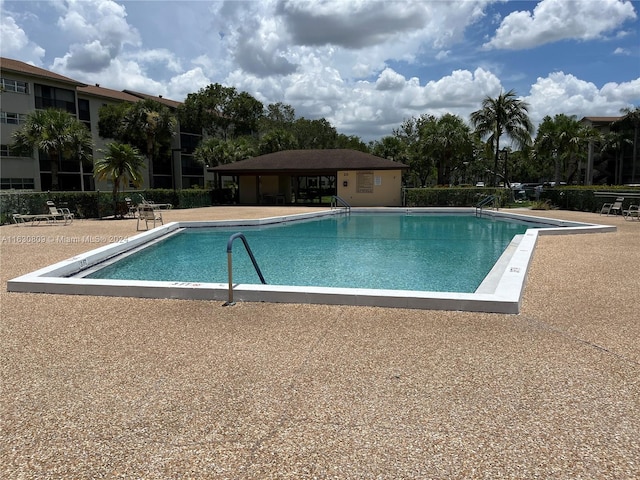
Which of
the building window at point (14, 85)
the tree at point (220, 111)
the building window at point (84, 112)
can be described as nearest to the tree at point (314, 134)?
the tree at point (220, 111)

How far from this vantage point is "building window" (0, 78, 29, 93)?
33688mm

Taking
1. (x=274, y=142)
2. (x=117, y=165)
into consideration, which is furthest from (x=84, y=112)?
(x=117, y=165)

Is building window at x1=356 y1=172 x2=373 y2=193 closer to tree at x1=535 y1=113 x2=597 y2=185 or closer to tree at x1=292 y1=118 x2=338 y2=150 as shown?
tree at x1=535 y1=113 x2=597 y2=185

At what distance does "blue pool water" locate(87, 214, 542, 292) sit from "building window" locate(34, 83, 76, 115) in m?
28.6

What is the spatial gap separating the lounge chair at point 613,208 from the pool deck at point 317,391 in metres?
16.5

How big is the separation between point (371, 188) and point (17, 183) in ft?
91.2

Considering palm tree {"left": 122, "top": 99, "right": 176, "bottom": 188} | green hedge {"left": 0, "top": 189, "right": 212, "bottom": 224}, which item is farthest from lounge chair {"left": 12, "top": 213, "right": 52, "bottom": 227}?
palm tree {"left": 122, "top": 99, "right": 176, "bottom": 188}

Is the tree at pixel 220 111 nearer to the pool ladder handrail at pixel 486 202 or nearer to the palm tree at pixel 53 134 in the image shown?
the palm tree at pixel 53 134

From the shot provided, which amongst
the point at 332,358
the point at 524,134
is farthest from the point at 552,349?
the point at 524,134

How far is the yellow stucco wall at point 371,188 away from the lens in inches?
1150

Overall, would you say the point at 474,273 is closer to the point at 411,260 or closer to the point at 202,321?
the point at 411,260

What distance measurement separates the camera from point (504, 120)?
33375 millimetres

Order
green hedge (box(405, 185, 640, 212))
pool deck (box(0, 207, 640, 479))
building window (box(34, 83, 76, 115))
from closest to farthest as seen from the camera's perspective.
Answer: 1. pool deck (box(0, 207, 640, 479))
2. green hedge (box(405, 185, 640, 212))
3. building window (box(34, 83, 76, 115))

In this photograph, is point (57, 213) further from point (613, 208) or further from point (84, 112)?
point (84, 112)
